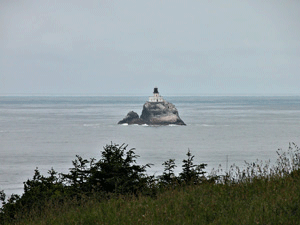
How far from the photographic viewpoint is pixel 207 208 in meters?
8.02

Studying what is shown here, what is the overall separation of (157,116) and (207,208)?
12787 centimetres

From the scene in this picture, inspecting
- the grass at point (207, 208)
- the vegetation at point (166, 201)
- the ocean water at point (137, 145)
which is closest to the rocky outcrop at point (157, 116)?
the ocean water at point (137, 145)

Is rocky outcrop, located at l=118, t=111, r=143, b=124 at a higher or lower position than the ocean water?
higher

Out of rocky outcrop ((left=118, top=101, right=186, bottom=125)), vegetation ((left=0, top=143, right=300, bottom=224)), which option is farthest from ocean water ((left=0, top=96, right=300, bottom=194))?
vegetation ((left=0, top=143, right=300, bottom=224))

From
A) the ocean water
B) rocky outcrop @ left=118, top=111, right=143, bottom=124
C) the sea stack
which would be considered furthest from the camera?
rocky outcrop @ left=118, top=111, right=143, bottom=124

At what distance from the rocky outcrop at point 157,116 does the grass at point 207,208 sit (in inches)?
4783

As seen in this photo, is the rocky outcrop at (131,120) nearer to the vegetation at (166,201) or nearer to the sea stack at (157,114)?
the sea stack at (157,114)

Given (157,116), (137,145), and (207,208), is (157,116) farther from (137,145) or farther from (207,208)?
(207,208)

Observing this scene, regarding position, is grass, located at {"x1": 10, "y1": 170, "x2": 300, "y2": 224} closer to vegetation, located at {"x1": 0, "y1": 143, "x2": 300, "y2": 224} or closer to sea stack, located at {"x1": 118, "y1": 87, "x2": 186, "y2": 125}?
vegetation, located at {"x1": 0, "y1": 143, "x2": 300, "y2": 224}

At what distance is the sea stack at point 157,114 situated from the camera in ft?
436

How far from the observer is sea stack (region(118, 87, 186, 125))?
133m

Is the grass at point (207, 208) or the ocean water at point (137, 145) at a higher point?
the grass at point (207, 208)

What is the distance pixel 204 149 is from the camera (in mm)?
76688

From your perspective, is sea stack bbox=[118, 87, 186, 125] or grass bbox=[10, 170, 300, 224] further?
sea stack bbox=[118, 87, 186, 125]
